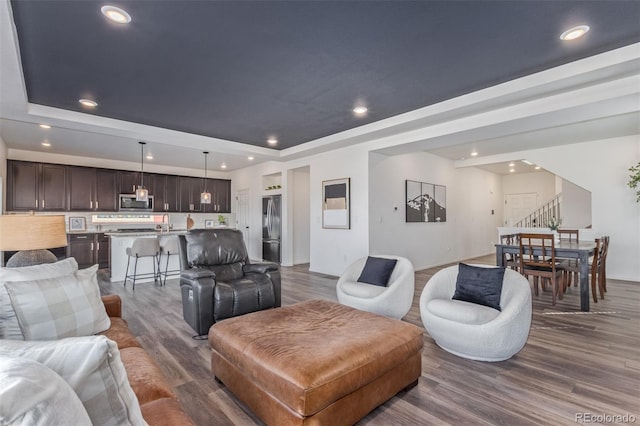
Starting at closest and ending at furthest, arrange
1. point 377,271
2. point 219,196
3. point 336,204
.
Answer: point 377,271 → point 336,204 → point 219,196

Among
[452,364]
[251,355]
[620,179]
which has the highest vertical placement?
[620,179]

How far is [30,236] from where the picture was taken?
2260 millimetres

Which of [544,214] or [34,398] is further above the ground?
[544,214]

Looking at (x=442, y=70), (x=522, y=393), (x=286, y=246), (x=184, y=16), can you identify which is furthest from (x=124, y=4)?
(x=286, y=246)

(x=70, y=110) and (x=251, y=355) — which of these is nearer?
(x=251, y=355)

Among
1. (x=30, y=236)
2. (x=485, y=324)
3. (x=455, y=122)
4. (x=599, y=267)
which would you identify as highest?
(x=455, y=122)

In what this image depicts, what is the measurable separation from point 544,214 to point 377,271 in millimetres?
8172

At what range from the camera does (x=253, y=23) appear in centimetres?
241

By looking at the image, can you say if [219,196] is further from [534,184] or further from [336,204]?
[534,184]

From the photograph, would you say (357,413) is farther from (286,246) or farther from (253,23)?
(286,246)

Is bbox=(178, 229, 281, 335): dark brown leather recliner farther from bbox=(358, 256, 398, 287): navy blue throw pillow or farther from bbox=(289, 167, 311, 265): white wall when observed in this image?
bbox=(289, 167, 311, 265): white wall

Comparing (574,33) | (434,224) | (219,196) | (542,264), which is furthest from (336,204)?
(219,196)

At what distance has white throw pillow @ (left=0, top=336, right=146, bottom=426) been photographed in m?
0.88

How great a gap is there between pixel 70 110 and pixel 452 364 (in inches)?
211
